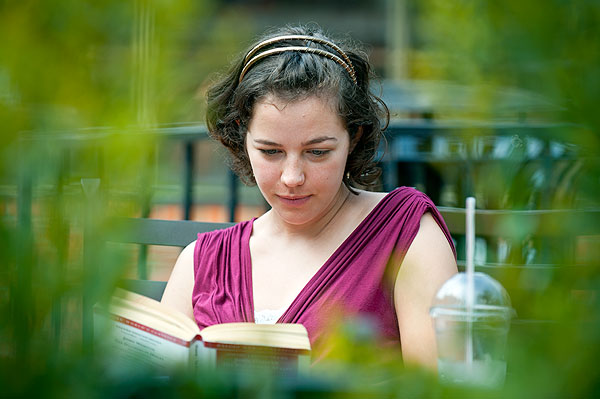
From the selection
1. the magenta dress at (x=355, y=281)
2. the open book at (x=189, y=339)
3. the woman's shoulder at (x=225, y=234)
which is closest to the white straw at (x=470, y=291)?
the open book at (x=189, y=339)

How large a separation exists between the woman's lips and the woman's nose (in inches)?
3.5

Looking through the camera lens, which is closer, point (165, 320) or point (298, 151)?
point (165, 320)

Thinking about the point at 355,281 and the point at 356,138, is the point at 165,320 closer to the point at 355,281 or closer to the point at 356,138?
the point at 355,281

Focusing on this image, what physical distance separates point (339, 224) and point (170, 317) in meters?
0.85

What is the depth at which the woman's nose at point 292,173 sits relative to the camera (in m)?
2.22

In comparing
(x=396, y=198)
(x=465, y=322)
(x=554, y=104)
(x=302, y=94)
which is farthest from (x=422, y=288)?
(x=554, y=104)

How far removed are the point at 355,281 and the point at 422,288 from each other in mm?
249

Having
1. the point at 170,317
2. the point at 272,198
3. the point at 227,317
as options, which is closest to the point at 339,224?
the point at 272,198

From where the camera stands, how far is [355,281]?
2303 mm

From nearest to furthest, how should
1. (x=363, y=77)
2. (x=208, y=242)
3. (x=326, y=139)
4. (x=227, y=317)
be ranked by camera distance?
(x=326, y=139), (x=227, y=317), (x=363, y=77), (x=208, y=242)

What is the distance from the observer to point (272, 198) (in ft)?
7.66

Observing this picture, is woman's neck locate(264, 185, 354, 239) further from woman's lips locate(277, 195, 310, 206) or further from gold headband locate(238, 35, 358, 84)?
gold headband locate(238, 35, 358, 84)

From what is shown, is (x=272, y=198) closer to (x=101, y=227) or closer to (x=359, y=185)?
(x=359, y=185)

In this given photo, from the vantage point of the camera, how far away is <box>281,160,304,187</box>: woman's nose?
2217 mm
